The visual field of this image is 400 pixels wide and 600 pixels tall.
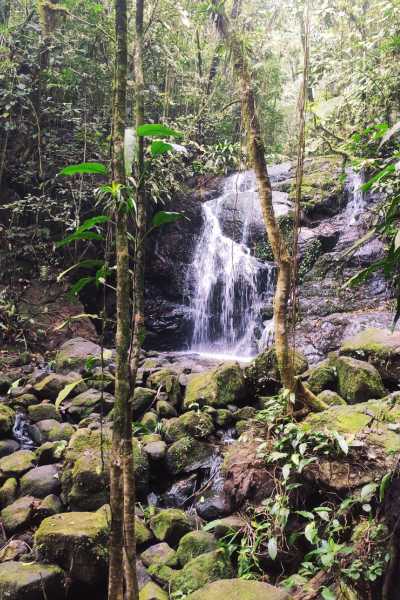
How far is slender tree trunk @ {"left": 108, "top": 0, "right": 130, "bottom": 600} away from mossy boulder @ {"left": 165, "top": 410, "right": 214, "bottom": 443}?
9.09 feet

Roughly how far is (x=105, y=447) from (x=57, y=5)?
9.35 metres

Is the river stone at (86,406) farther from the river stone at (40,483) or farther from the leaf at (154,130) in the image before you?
the leaf at (154,130)

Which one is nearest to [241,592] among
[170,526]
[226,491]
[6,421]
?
[170,526]

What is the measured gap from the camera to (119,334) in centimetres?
160

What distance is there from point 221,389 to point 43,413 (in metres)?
2.25

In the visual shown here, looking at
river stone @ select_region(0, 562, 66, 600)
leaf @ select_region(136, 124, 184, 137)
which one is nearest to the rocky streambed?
river stone @ select_region(0, 562, 66, 600)

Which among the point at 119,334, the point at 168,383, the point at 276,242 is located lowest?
the point at 168,383

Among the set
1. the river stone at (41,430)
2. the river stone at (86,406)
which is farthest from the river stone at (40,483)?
the river stone at (86,406)

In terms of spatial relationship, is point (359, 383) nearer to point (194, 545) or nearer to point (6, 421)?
point (194, 545)

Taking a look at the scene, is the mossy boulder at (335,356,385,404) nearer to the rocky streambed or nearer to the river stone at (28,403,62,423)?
the rocky streambed

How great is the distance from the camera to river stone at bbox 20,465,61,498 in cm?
346

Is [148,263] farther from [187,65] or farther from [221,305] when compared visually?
[187,65]

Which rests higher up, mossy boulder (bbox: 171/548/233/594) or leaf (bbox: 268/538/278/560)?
leaf (bbox: 268/538/278/560)

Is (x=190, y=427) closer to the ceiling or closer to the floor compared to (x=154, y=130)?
closer to the floor
